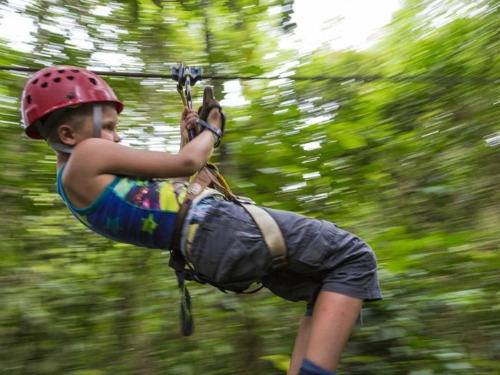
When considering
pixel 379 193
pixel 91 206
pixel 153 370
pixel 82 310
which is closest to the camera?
pixel 91 206

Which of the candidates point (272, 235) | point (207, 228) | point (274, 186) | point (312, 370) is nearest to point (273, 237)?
point (272, 235)

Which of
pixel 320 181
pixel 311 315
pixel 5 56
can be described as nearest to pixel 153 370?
pixel 311 315

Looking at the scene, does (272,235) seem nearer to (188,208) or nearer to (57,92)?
(188,208)

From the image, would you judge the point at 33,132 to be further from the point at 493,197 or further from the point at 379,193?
the point at 493,197

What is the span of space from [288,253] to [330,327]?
0.32 metres

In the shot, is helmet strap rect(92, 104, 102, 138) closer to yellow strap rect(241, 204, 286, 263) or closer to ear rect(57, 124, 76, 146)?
ear rect(57, 124, 76, 146)

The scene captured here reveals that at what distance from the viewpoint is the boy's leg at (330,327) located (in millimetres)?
2020

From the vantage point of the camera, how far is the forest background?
2930mm

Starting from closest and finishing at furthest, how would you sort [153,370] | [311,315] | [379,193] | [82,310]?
1. [311,315]
2. [153,370]
3. [82,310]
4. [379,193]

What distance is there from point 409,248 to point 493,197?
3.08 feet

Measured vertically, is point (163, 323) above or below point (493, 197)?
below

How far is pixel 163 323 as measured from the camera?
3.35 metres

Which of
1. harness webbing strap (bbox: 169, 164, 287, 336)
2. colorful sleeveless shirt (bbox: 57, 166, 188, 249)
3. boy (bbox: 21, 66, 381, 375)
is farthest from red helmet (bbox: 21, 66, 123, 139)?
harness webbing strap (bbox: 169, 164, 287, 336)

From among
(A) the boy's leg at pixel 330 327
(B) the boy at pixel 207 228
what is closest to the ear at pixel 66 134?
(B) the boy at pixel 207 228
